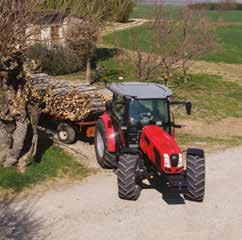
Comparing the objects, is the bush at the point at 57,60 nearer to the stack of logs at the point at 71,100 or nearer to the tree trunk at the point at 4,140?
the stack of logs at the point at 71,100

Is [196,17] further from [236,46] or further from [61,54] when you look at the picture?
[236,46]

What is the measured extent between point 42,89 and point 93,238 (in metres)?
6.80

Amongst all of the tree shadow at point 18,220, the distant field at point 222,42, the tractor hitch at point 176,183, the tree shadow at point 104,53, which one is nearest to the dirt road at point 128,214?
the tree shadow at point 18,220

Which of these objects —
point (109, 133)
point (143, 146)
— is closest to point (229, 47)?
point (109, 133)

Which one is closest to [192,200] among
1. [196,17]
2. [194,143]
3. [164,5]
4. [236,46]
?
[194,143]

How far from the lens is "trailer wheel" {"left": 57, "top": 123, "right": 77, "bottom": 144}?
15234 mm

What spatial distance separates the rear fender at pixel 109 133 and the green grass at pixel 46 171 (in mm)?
983

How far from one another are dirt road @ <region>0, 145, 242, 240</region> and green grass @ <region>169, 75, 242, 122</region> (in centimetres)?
780

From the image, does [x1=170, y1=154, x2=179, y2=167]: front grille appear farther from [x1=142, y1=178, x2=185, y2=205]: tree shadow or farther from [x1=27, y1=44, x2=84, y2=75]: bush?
[x1=27, y1=44, x2=84, y2=75]: bush

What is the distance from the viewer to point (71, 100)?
15000 mm

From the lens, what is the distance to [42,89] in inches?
619

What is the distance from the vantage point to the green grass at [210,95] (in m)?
20.5

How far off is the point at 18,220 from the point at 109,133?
3.49 meters

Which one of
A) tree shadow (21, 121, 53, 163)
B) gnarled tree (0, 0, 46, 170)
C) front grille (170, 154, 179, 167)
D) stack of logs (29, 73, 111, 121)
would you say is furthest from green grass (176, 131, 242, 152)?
gnarled tree (0, 0, 46, 170)
